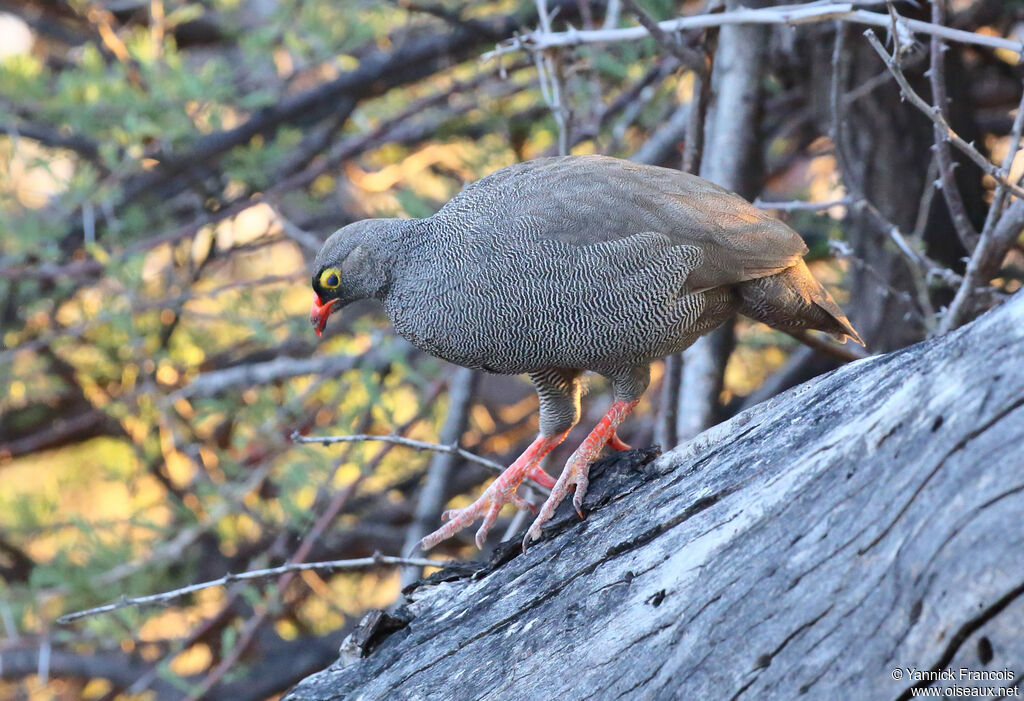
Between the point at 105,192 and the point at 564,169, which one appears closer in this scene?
the point at 564,169

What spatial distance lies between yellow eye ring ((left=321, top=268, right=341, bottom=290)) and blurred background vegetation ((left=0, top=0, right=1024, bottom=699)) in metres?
0.80

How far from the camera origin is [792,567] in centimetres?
215

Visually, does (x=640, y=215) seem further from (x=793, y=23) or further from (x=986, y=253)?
(x=986, y=253)

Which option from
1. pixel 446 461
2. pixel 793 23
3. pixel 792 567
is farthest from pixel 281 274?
pixel 792 567

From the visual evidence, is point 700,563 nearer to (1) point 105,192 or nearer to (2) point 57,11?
(1) point 105,192

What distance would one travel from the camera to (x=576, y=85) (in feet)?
18.9

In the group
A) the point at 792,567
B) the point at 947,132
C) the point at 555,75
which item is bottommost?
the point at 792,567

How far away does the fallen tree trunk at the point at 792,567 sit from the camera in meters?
1.91

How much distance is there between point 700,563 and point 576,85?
392 cm

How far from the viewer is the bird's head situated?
345cm

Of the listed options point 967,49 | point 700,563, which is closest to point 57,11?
point 967,49

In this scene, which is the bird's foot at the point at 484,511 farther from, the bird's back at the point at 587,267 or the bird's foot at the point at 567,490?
the bird's back at the point at 587,267

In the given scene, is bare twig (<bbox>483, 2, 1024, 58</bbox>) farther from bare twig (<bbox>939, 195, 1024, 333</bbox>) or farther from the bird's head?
the bird's head

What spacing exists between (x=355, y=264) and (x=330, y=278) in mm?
105
